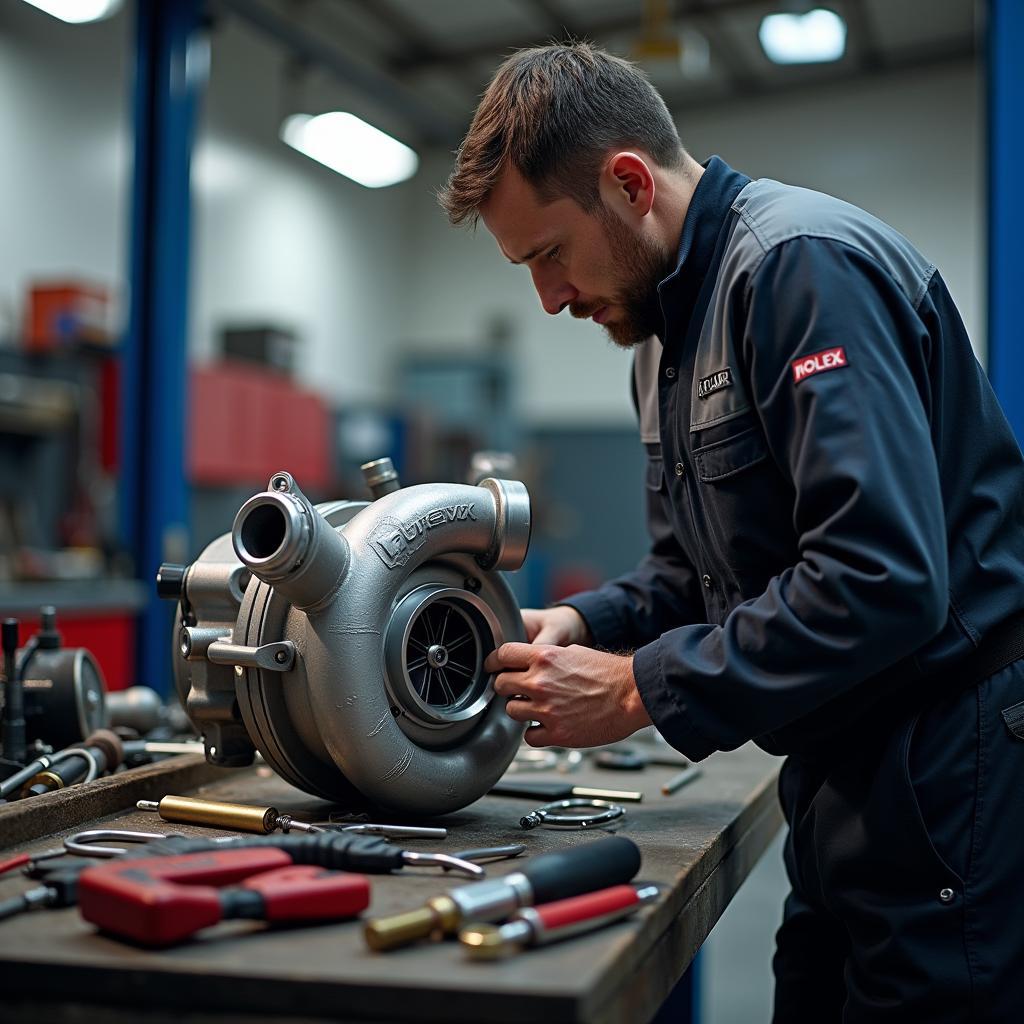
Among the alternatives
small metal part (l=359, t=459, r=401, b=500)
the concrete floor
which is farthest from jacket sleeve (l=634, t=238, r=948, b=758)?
the concrete floor

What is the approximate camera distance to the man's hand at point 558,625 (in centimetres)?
131

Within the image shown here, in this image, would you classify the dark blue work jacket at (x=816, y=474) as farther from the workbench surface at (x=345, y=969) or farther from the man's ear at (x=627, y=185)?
the workbench surface at (x=345, y=969)

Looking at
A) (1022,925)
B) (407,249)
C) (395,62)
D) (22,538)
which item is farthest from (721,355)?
(407,249)

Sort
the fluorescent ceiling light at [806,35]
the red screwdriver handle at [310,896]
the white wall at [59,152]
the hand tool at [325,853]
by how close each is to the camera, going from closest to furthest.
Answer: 1. the red screwdriver handle at [310,896]
2. the hand tool at [325,853]
3. the fluorescent ceiling light at [806,35]
4. the white wall at [59,152]

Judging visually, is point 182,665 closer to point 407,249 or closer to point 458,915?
point 458,915

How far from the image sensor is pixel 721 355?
107 centimetres

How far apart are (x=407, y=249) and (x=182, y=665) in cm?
761

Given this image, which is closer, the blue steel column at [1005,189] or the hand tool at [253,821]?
the hand tool at [253,821]

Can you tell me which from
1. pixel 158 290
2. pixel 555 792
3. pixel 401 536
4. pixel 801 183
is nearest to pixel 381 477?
pixel 401 536

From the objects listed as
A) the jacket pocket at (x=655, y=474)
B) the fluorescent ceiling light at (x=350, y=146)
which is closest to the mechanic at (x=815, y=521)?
the jacket pocket at (x=655, y=474)

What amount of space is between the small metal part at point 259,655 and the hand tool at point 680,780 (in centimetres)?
48

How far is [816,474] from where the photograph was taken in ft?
3.02

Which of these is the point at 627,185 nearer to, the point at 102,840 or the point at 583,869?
the point at 583,869

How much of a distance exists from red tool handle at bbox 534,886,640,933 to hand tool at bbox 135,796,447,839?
0.26 metres
